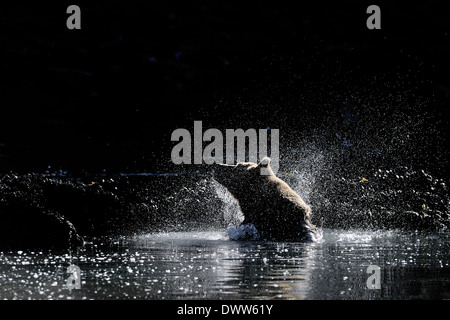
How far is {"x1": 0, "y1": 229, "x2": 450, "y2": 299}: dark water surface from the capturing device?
536cm

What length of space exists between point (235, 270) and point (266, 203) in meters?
3.54

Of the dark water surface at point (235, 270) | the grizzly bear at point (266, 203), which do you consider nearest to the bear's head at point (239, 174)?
the grizzly bear at point (266, 203)

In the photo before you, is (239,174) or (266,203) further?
(239,174)

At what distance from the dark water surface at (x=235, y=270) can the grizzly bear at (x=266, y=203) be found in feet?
1.69

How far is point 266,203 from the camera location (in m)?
10.0

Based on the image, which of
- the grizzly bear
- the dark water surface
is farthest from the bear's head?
the dark water surface

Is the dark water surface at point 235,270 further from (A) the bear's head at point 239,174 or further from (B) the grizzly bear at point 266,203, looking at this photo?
(A) the bear's head at point 239,174

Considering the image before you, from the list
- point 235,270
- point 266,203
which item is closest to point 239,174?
point 266,203

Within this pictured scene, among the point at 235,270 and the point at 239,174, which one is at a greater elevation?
the point at 239,174

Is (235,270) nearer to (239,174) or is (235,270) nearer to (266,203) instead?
(266,203)

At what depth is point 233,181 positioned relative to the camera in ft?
33.8

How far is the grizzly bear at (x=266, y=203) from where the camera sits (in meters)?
9.62

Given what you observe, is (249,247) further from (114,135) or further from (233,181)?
(114,135)

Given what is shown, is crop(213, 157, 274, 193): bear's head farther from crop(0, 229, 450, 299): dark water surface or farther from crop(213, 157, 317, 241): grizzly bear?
crop(0, 229, 450, 299): dark water surface
